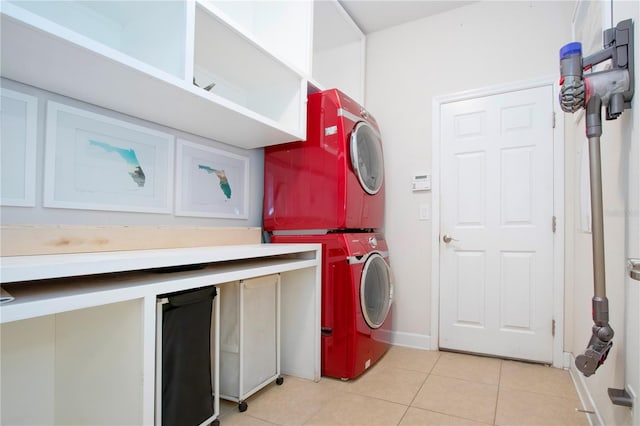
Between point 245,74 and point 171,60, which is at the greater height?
point 245,74

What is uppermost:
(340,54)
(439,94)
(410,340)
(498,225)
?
(340,54)

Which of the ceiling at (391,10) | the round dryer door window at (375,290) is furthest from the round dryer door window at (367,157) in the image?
the ceiling at (391,10)

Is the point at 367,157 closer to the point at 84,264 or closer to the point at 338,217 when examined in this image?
the point at 338,217

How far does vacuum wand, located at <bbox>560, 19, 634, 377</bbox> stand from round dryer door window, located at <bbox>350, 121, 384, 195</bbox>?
1185 millimetres

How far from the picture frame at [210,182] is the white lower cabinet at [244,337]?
0.57m

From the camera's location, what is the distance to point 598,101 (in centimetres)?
116

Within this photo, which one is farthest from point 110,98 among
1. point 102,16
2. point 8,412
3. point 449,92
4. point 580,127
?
point 580,127

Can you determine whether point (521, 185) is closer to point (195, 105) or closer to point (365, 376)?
point (365, 376)

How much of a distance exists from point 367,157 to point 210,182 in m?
1.10

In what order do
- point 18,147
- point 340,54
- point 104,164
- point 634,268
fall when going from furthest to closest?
point 340,54 < point 104,164 < point 18,147 < point 634,268

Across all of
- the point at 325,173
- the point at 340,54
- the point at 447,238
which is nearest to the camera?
the point at 325,173

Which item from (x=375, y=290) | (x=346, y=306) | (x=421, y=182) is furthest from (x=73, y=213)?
(x=421, y=182)

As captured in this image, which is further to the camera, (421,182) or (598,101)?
(421,182)

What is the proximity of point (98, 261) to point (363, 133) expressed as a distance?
1.87 m
